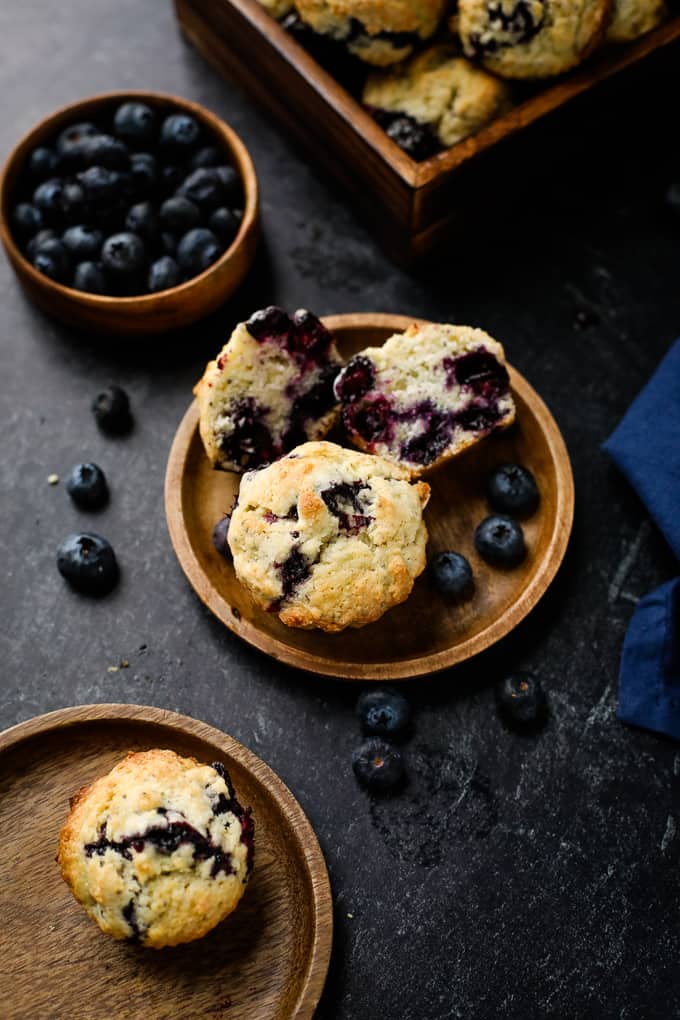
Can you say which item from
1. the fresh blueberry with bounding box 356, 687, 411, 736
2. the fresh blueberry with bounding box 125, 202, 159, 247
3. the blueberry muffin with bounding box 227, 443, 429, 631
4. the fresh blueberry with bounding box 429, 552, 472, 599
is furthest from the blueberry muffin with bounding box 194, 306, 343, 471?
the fresh blueberry with bounding box 356, 687, 411, 736

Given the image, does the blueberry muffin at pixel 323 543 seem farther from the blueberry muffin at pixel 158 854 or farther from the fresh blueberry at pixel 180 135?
the fresh blueberry at pixel 180 135

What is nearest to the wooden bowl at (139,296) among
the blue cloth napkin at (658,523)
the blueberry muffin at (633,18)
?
the blueberry muffin at (633,18)

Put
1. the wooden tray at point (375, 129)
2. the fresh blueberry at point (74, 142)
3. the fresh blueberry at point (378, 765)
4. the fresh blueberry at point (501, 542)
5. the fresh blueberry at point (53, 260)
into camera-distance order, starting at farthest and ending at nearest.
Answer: the fresh blueberry at point (74, 142) → the fresh blueberry at point (53, 260) → the wooden tray at point (375, 129) → the fresh blueberry at point (501, 542) → the fresh blueberry at point (378, 765)

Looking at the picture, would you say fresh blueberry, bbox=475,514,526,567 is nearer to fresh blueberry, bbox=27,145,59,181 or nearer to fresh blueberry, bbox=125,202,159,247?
fresh blueberry, bbox=125,202,159,247

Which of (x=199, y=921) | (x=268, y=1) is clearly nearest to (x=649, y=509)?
(x=199, y=921)

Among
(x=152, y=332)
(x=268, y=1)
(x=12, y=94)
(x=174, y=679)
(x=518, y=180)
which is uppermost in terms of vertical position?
(x=268, y=1)

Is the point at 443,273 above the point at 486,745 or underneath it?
above

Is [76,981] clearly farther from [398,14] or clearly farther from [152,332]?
[398,14]
